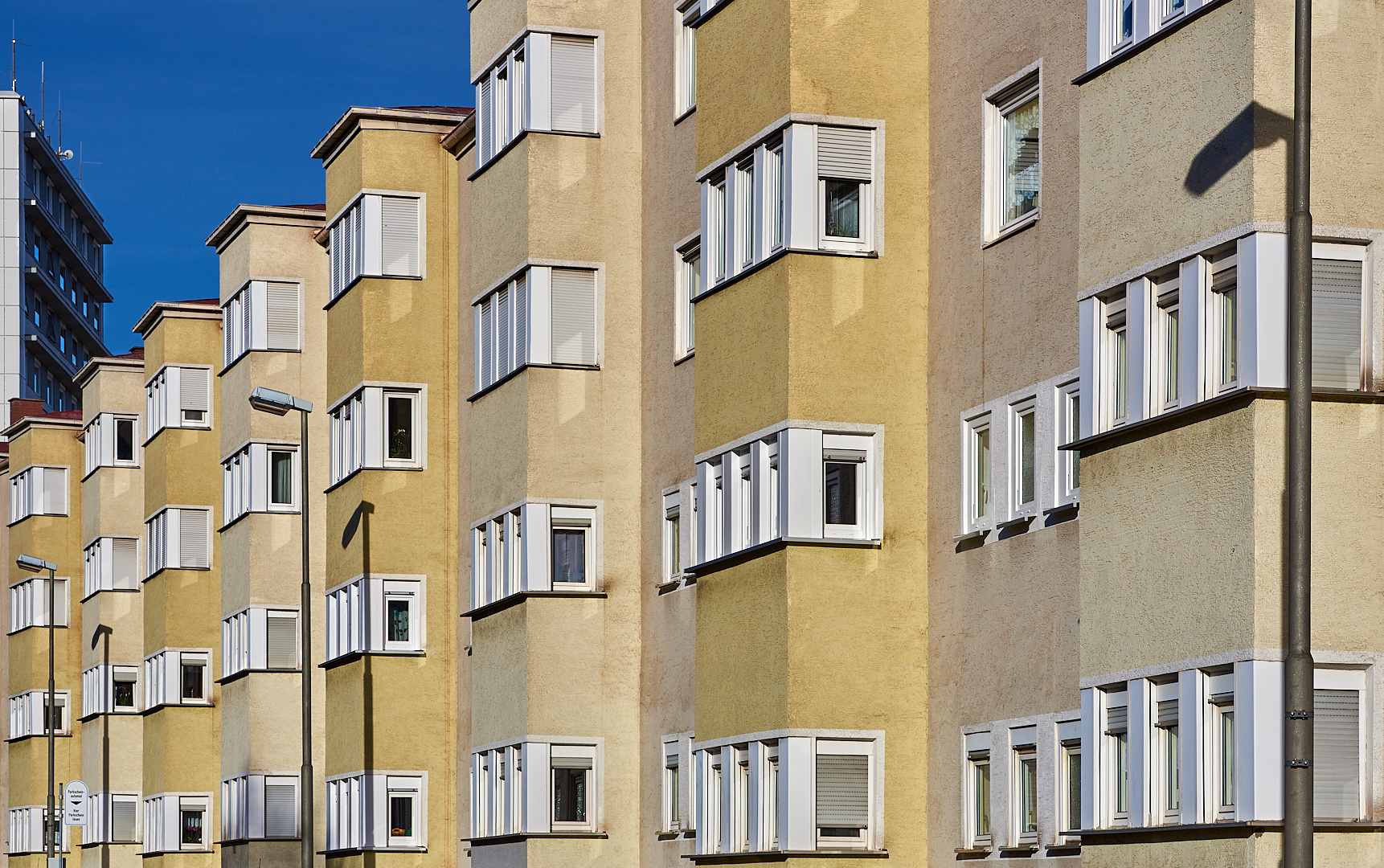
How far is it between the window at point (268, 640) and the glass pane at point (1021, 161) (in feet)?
94.9

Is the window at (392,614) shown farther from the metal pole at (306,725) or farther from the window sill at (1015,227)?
the window sill at (1015,227)

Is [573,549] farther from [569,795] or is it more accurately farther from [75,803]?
[75,803]

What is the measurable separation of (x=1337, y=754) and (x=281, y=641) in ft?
115

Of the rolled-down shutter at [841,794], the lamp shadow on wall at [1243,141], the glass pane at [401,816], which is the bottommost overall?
the glass pane at [401,816]

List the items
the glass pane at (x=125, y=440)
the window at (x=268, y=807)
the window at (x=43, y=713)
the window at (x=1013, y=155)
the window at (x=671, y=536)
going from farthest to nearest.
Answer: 1. the window at (x=43, y=713)
2. the glass pane at (x=125, y=440)
3. the window at (x=268, y=807)
4. the window at (x=671, y=536)
5. the window at (x=1013, y=155)

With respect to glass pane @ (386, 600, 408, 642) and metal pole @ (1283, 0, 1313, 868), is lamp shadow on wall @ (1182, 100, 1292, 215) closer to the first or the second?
metal pole @ (1283, 0, 1313, 868)

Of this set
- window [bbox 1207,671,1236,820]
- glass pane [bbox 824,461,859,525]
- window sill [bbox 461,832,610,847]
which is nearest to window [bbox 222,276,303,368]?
window sill [bbox 461,832,610,847]

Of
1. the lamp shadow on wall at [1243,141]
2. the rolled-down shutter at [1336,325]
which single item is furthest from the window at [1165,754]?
the lamp shadow on wall at [1243,141]

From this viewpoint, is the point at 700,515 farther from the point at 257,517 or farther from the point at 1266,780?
the point at 257,517

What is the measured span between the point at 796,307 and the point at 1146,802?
7.67 meters

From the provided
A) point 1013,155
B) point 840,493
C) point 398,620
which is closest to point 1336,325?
point 1013,155

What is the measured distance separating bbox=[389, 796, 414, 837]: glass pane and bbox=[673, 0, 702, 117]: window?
14022mm

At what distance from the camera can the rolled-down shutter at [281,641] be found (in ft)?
160

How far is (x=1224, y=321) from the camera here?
17.5 meters
